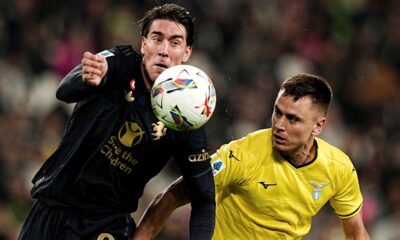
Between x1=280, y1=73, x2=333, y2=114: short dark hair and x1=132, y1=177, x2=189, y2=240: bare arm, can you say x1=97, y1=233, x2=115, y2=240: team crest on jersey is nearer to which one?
x1=132, y1=177, x2=189, y2=240: bare arm

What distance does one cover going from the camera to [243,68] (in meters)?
11.1

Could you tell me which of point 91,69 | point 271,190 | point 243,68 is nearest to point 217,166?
point 271,190

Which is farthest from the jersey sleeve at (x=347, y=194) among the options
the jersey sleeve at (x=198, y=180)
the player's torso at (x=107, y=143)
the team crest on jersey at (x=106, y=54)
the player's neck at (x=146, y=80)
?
the team crest on jersey at (x=106, y=54)

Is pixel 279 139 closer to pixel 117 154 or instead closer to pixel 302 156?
pixel 302 156

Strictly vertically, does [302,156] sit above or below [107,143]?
below

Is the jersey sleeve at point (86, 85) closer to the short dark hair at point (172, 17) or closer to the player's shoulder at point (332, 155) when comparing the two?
the short dark hair at point (172, 17)

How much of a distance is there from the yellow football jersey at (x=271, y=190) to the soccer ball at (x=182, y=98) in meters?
1.02

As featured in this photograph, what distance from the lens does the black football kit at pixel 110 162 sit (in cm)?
556

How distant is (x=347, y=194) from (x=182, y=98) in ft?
6.23

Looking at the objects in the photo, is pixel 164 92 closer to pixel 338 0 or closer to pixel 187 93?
pixel 187 93

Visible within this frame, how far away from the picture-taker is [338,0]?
485 inches

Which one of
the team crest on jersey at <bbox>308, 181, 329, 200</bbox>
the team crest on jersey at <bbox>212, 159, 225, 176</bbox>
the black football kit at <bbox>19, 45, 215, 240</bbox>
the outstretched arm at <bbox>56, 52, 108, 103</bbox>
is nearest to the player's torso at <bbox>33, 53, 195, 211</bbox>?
the black football kit at <bbox>19, 45, 215, 240</bbox>

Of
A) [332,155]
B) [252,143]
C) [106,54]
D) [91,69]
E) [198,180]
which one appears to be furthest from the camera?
[332,155]

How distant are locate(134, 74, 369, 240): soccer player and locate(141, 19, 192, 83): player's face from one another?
84 cm
